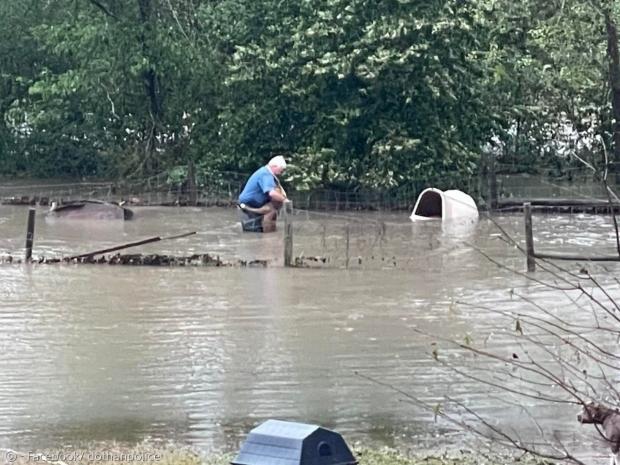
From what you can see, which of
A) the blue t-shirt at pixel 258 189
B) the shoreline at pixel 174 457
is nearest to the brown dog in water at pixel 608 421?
the shoreline at pixel 174 457

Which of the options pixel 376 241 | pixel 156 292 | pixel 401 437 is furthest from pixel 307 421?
pixel 376 241

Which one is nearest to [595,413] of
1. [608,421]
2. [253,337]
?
[608,421]

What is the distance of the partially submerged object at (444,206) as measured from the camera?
22.4 meters

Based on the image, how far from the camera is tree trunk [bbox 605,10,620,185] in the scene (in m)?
26.7

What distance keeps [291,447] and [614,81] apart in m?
23.9

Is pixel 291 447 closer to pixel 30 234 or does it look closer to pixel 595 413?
pixel 595 413

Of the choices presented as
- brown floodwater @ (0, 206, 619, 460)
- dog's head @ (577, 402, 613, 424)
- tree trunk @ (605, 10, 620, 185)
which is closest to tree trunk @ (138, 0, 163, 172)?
brown floodwater @ (0, 206, 619, 460)

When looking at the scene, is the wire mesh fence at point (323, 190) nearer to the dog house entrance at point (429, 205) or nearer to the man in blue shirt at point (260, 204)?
the dog house entrance at point (429, 205)

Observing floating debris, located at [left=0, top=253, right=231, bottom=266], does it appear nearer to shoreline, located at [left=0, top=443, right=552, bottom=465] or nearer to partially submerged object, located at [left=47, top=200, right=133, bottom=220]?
partially submerged object, located at [left=47, top=200, right=133, bottom=220]

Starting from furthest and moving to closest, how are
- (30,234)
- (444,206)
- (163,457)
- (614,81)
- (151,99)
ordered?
(151,99) < (614,81) < (444,206) < (30,234) < (163,457)

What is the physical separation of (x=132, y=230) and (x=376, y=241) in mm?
Result: 4334

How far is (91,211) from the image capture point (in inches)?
878

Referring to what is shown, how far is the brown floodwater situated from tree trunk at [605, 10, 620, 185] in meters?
8.11

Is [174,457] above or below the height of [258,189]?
below
